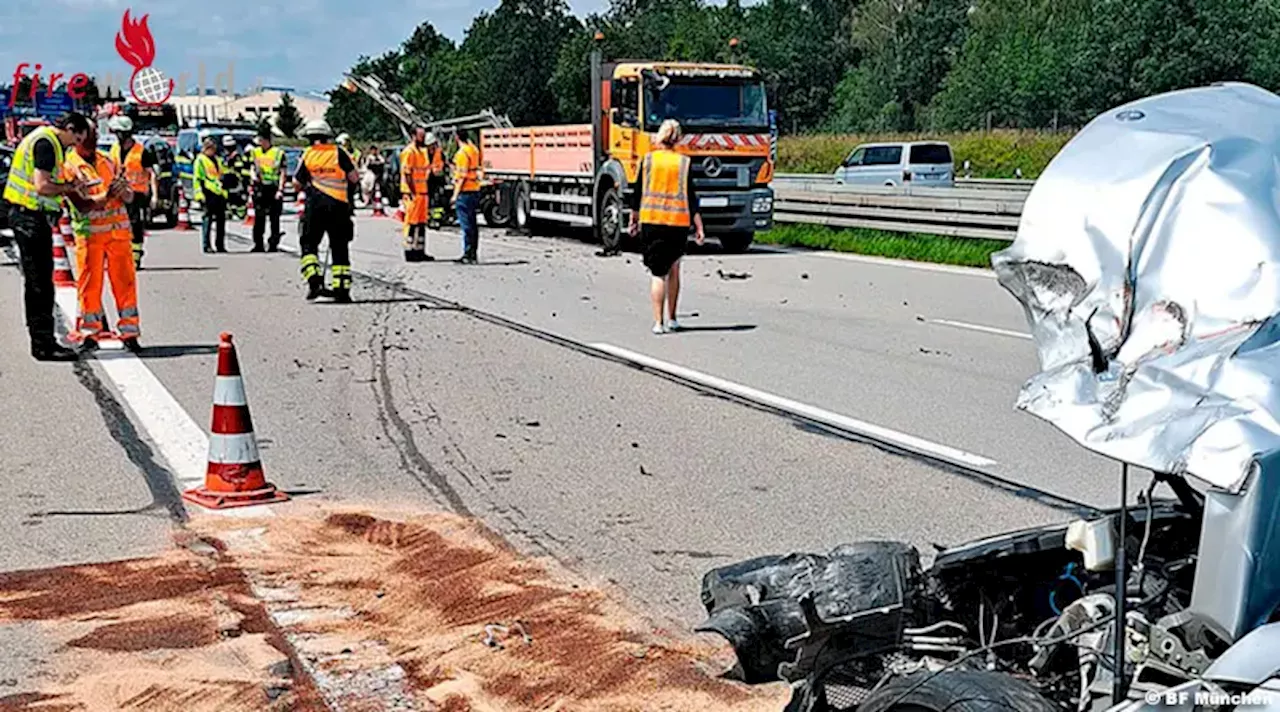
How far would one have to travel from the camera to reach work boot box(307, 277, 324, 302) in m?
15.4

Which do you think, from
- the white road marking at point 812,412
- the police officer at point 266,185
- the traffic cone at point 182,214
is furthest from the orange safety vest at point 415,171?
the traffic cone at point 182,214

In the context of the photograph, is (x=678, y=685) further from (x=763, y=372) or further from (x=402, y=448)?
(x=763, y=372)

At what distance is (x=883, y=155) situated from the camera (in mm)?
37219

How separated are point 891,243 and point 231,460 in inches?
625

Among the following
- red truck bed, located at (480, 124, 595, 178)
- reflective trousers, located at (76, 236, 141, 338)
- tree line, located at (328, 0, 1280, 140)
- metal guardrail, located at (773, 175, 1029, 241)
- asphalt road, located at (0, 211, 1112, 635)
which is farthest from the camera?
tree line, located at (328, 0, 1280, 140)

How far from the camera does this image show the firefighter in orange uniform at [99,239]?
36.8 ft

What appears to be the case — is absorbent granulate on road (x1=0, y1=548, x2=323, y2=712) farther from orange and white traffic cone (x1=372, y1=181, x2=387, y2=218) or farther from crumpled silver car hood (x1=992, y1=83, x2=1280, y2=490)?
orange and white traffic cone (x1=372, y1=181, x2=387, y2=218)

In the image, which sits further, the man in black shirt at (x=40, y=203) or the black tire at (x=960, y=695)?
the man in black shirt at (x=40, y=203)

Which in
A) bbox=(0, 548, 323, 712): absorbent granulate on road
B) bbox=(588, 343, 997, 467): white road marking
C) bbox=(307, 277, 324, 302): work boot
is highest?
bbox=(307, 277, 324, 302): work boot

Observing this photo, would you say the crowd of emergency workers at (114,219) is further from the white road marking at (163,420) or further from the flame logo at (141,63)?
the flame logo at (141,63)

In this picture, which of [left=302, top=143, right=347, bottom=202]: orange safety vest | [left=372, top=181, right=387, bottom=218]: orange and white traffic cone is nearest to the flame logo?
[left=372, top=181, right=387, bottom=218]: orange and white traffic cone

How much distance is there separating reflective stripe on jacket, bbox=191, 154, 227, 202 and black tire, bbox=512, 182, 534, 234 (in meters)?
7.18

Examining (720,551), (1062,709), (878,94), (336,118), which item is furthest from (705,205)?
(336,118)

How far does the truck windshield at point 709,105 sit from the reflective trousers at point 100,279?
11.1 meters
